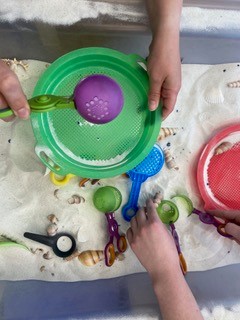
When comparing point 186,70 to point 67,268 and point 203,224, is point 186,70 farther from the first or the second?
point 67,268

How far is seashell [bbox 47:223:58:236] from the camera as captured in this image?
884 millimetres

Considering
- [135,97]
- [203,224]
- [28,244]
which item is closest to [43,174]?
[28,244]

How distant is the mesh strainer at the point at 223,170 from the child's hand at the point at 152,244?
0.45 feet

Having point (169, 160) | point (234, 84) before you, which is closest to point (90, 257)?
point (169, 160)

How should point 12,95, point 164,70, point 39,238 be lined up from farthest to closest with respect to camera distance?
point 39,238, point 164,70, point 12,95

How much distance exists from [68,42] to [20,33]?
11 cm

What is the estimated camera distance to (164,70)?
0.78 metres

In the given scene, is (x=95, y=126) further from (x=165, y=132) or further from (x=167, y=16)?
(x=167, y=16)

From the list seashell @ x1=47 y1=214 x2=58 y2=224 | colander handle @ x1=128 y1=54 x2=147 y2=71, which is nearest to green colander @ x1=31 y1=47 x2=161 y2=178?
colander handle @ x1=128 y1=54 x2=147 y2=71

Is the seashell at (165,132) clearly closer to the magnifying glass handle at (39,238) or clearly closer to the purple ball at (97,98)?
the purple ball at (97,98)

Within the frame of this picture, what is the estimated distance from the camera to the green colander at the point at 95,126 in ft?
2.74

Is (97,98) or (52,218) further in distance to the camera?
(52,218)

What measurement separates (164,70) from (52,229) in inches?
16.8

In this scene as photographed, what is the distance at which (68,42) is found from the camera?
0.94 metres
